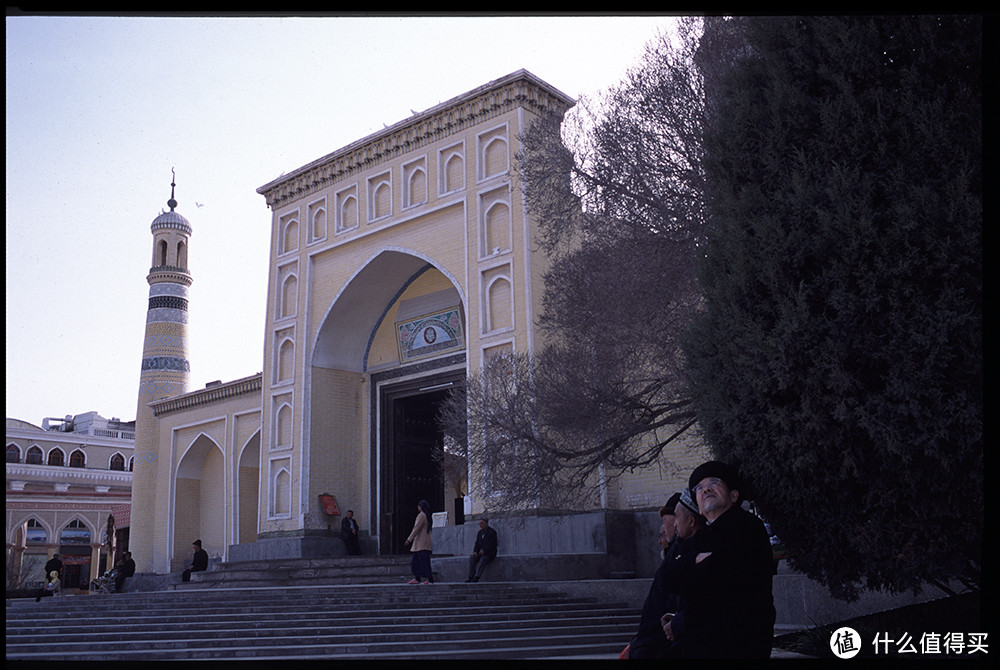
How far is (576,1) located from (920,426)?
7.64 ft

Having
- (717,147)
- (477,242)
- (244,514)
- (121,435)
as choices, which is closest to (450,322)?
(477,242)

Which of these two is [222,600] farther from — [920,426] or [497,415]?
[920,426]

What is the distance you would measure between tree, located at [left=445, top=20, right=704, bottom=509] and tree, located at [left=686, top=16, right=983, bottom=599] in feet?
7.08

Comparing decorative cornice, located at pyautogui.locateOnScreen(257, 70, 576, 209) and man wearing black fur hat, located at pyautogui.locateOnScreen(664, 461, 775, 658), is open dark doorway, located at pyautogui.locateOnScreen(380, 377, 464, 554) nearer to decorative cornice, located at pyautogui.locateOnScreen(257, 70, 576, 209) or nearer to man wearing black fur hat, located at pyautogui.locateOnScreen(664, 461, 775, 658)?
decorative cornice, located at pyautogui.locateOnScreen(257, 70, 576, 209)

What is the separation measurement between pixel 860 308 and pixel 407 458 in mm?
11900

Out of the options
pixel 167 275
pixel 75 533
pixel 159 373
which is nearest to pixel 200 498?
pixel 159 373

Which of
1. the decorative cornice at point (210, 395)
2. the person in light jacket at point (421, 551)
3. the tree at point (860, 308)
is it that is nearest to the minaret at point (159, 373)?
the decorative cornice at point (210, 395)

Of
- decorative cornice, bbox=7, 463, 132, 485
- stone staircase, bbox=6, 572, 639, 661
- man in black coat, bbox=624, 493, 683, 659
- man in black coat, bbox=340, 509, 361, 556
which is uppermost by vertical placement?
decorative cornice, bbox=7, 463, 132, 485

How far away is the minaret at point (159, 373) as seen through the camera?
19.5 meters

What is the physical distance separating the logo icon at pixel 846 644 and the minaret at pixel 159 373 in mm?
17469

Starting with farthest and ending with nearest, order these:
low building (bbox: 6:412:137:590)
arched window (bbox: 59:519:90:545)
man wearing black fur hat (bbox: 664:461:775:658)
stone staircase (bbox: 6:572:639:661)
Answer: arched window (bbox: 59:519:90:545) < low building (bbox: 6:412:137:590) < stone staircase (bbox: 6:572:639:661) < man wearing black fur hat (bbox: 664:461:775:658)

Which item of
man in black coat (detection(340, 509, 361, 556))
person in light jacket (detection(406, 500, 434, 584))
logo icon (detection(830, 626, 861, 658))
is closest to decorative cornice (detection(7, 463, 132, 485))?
man in black coat (detection(340, 509, 361, 556))

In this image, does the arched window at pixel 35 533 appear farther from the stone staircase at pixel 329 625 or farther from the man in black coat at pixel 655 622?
the man in black coat at pixel 655 622

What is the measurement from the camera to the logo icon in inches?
155
